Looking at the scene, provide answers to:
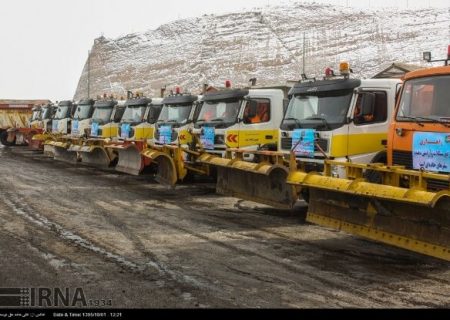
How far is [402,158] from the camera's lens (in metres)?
6.76

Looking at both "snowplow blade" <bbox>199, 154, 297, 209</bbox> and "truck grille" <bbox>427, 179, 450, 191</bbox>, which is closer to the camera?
"truck grille" <bbox>427, 179, 450, 191</bbox>

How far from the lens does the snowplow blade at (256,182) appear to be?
8555mm

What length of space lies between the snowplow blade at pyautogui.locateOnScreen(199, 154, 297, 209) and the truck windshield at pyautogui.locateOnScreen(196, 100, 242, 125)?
1.48 m

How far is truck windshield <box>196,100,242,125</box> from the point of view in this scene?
11.8m

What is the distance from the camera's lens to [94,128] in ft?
60.3

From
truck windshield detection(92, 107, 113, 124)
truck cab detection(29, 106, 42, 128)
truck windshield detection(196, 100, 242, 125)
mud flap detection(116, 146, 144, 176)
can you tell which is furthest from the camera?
truck cab detection(29, 106, 42, 128)

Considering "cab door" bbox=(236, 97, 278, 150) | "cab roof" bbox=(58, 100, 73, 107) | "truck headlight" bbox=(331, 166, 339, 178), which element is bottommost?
"truck headlight" bbox=(331, 166, 339, 178)

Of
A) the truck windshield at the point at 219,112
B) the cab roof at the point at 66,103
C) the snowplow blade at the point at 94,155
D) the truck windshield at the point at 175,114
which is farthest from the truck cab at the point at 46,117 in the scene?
the truck windshield at the point at 219,112

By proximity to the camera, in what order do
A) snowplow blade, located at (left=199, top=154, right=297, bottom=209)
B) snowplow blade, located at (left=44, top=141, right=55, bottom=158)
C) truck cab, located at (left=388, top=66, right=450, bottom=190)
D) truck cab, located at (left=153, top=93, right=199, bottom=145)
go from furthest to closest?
snowplow blade, located at (left=44, top=141, right=55, bottom=158), truck cab, located at (left=153, top=93, right=199, bottom=145), snowplow blade, located at (left=199, top=154, right=297, bottom=209), truck cab, located at (left=388, top=66, right=450, bottom=190)

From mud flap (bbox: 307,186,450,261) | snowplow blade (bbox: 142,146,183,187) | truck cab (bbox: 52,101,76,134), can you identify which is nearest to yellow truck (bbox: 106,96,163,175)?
snowplow blade (bbox: 142,146,183,187)

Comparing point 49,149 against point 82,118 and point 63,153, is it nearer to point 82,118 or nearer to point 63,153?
point 63,153

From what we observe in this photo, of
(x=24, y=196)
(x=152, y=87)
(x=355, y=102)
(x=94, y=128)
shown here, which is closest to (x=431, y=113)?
(x=355, y=102)

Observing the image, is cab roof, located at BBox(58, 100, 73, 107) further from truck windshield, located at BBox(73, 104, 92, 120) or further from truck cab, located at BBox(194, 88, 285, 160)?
truck cab, located at BBox(194, 88, 285, 160)
